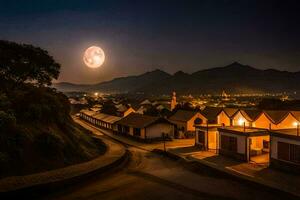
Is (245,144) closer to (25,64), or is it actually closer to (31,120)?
(31,120)

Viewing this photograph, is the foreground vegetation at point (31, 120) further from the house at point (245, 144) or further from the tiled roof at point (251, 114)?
the tiled roof at point (251, 114)

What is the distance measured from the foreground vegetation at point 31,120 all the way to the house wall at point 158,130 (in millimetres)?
13708

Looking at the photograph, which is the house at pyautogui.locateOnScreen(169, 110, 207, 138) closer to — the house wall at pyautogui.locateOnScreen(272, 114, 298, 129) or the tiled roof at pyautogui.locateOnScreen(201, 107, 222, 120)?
the tiled roof at pyautogui.locateOnScreen(201, 107, 222, 120)

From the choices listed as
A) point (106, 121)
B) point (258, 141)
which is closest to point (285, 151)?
point (258, 141)

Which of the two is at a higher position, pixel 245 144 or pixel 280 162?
pixel 245 144

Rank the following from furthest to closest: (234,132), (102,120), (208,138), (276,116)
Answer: (102,120) < (276,116) < (208,138) < (234,132)

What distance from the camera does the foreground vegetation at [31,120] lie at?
20.5m

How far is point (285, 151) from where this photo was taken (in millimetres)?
23938

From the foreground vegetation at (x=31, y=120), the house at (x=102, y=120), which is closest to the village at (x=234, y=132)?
the house at (x=102, y=120)

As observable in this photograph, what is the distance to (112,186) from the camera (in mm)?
19297

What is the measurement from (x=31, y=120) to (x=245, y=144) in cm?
1987

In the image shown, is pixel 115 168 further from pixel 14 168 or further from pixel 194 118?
pixel 194 118

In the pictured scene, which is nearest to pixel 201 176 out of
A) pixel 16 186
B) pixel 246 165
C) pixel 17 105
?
pixel 246 165

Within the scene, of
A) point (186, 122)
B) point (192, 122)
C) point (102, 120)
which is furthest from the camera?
point (102, 120)
